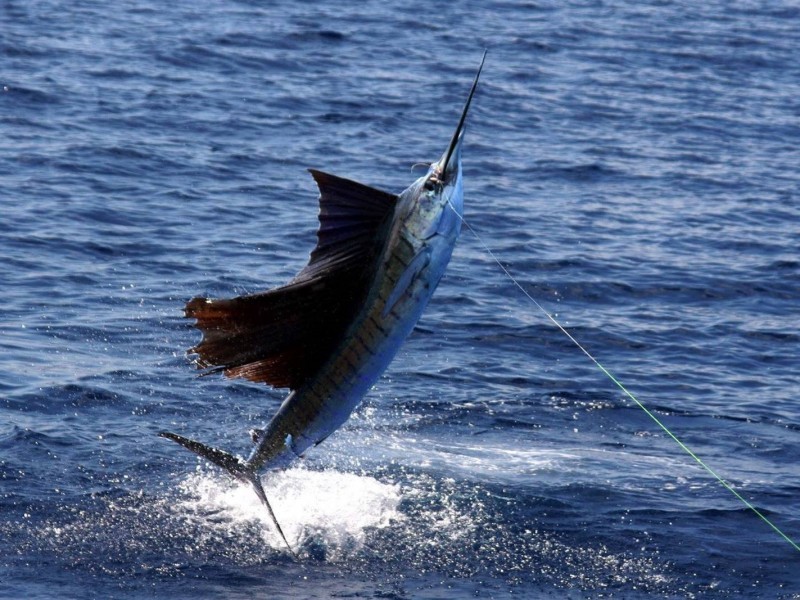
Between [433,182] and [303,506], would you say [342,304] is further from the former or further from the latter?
[303,506]

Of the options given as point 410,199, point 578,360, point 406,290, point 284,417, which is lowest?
point 578,360

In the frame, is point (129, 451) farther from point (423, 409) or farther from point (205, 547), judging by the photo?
point (423, 409)

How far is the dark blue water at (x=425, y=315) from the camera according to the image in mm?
6684

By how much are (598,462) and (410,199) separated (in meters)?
4.01

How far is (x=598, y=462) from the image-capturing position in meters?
8.05

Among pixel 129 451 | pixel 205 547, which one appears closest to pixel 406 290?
pixel 205 547

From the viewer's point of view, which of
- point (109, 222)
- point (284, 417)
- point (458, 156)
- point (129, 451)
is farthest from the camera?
point (109, 222)

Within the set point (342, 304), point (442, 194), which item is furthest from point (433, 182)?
point (342, 304)

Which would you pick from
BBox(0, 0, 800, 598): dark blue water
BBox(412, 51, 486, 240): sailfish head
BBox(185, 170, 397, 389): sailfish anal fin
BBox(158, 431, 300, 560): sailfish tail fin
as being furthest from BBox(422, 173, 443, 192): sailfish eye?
BBox(0, 0, 800, 598): dark blue water

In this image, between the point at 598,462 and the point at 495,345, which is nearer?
the point at 598,462

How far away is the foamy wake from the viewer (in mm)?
6752

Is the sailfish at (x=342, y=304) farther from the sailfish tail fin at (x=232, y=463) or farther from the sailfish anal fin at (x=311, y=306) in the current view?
the sailfish tail fin at (x=232, y=463)

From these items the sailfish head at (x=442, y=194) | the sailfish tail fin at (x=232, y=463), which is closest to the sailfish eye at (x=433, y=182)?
the sailfish head at (x=442, y=194)

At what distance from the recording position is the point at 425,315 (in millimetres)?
10688
